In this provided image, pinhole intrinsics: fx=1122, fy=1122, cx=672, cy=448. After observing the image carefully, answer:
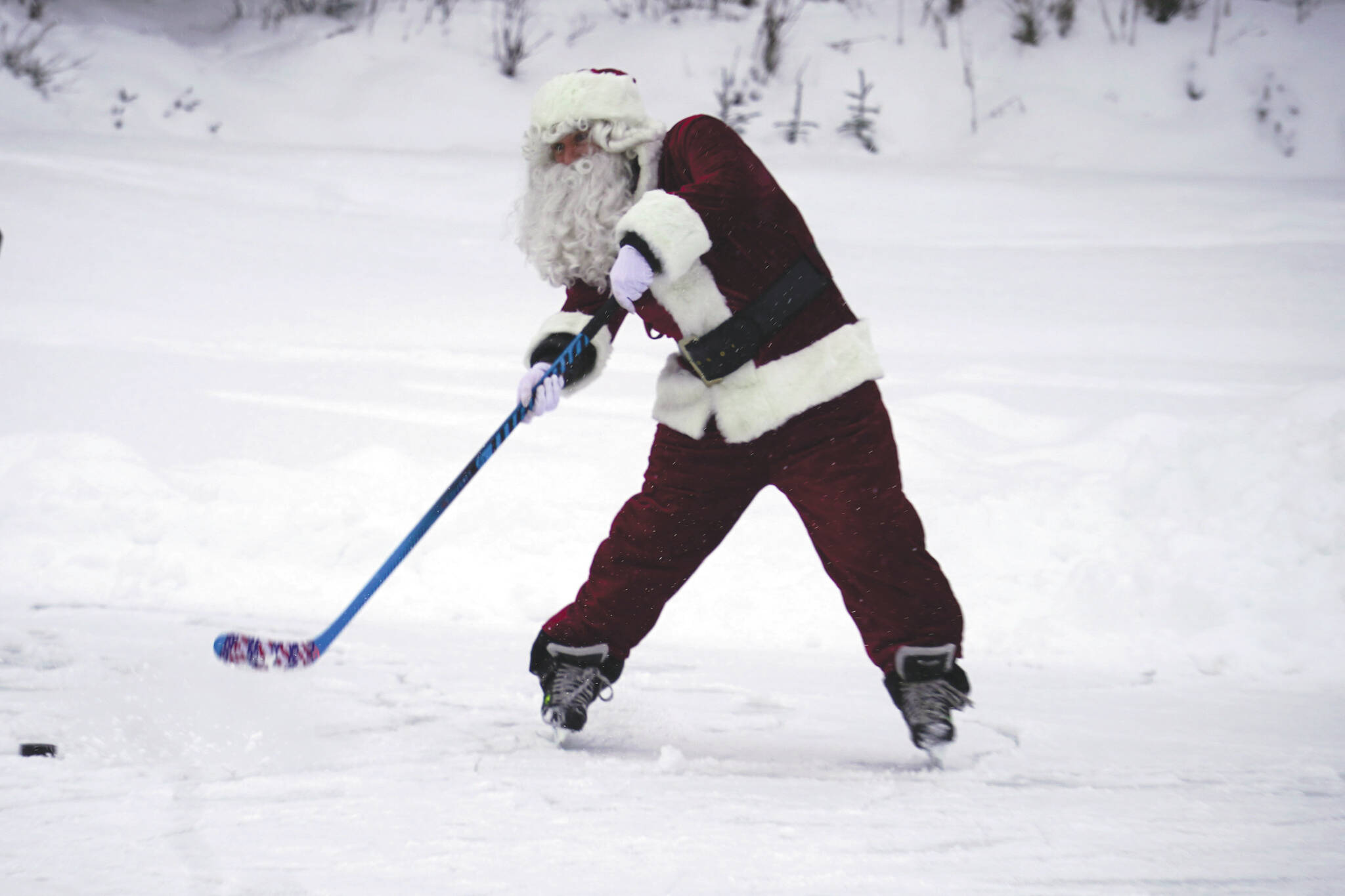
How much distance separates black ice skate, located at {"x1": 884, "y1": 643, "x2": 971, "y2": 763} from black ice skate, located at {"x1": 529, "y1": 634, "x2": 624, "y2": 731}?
1.90 ft

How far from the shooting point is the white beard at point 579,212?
7.03 ft

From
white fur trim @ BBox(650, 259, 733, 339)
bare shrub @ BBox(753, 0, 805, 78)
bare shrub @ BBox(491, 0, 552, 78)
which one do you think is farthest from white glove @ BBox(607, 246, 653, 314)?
bare shrub @ BBox(491, 0, 552, 78)

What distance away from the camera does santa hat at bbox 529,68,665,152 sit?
84.0 inches

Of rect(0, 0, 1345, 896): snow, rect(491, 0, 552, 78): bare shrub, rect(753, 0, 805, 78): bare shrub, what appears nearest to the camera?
→ rect(0, 0, 1345, 896): snow

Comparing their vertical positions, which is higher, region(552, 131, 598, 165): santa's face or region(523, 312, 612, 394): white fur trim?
region(552, 131, 598, 165): santa's face

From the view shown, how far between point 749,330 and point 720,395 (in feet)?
0.45

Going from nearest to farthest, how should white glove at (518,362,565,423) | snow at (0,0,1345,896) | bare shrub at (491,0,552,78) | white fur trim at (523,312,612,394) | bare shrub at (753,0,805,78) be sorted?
1. snow at (0,0,1345,896)
2. white glove at (518,362,565,423)
3. white fur trim at (523,312,612,394)
4. bare shrub at (753,0,805,78)
5. bare shrub at (491,0,552,78)

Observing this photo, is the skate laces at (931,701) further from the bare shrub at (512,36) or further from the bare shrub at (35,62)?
the bare shrub at (35,62)

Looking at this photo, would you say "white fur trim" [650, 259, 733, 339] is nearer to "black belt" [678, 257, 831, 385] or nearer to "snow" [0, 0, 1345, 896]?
"black belt" [678, 257, 831, 385]

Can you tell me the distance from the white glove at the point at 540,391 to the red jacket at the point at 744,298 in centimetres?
22

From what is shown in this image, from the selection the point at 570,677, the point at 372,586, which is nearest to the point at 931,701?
the point at 570,677

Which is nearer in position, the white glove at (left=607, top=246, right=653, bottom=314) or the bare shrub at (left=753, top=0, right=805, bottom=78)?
the white glove at (left=607, top=246, right=653, bottom=314)

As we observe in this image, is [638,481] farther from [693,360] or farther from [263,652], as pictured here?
[263,652]

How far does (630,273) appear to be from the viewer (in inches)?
76.4
